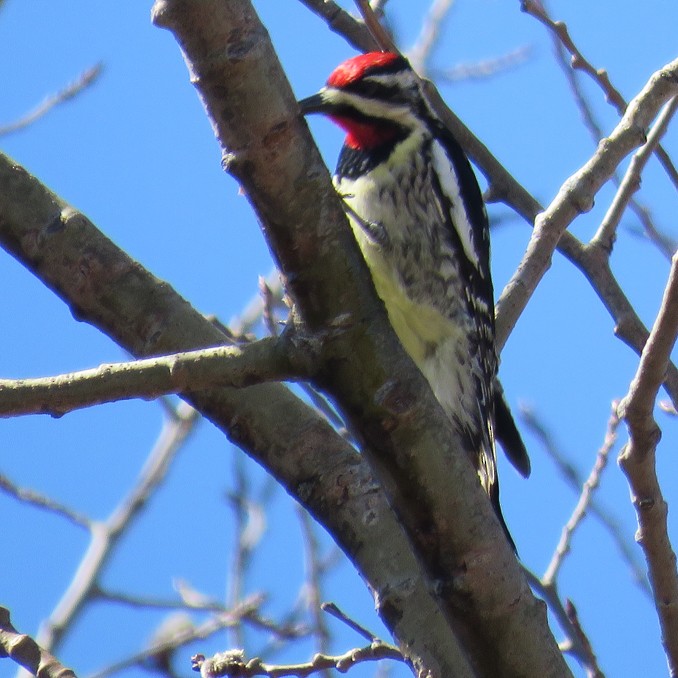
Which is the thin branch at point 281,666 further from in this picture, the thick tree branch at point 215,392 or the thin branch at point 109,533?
the thin branch at point 109,533

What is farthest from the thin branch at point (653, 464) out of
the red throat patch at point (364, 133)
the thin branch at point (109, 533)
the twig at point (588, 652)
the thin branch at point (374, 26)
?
the thin branch at point (109, 533)

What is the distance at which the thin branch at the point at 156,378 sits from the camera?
133 centimetres

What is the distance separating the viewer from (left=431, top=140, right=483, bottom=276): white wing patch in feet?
9.73

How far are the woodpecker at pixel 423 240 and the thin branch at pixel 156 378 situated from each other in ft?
4.36

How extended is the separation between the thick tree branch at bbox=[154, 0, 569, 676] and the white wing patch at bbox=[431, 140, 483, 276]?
1477mm

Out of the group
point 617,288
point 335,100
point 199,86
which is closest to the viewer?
point 199,86

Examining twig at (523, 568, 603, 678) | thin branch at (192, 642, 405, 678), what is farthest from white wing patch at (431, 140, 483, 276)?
thin branch at (192, 642, 405, 678)

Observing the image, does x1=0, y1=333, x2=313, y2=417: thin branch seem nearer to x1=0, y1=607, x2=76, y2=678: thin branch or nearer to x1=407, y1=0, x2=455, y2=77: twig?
x1=0, y1=607, x2=76, y2=678: thin branch

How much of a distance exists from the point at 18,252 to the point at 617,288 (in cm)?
136

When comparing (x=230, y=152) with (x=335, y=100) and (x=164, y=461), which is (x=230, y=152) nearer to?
(x=335, y=100)

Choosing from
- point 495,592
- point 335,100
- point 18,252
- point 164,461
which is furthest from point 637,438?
point 164,461

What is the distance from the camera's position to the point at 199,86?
4.73ft

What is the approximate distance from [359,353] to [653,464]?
0.51 m

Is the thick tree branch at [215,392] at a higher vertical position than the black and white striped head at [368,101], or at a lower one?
lower
